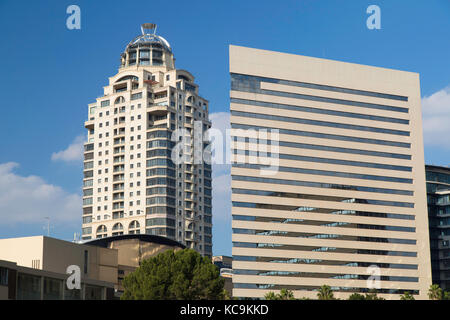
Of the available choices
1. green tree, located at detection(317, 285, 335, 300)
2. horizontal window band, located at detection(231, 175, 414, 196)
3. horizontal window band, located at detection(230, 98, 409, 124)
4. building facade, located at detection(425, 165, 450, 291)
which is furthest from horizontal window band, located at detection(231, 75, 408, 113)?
green tree, located at detection(317, 285, 335, 300)

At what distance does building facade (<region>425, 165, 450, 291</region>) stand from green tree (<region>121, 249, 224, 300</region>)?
323ft

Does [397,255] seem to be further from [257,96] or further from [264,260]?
[257,96]

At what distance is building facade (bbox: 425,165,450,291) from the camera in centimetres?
18150

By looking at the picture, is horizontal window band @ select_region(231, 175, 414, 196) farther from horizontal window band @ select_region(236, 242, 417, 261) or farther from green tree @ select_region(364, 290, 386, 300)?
green tree @ select_region(364, 290, 386, 300)

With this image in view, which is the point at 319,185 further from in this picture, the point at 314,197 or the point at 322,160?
the point at 322,160

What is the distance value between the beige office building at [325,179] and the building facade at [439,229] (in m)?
19.6

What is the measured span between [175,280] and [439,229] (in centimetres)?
10976

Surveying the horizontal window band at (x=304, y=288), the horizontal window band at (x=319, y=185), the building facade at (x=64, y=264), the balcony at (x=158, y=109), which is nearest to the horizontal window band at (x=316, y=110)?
the horizontal window band at (x=319, y=185)

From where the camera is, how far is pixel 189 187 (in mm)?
198500

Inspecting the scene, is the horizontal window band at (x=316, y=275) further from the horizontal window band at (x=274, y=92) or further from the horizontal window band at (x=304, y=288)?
the horizontal window band at (x=274, y=92)

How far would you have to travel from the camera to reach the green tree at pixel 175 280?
326 ft

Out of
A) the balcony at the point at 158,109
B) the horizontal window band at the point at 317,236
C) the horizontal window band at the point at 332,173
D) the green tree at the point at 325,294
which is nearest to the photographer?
the green tree at the point at 325,294

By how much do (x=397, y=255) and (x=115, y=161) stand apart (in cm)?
9023

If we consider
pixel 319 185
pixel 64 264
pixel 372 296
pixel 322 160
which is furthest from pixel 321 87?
pixel 64 264
